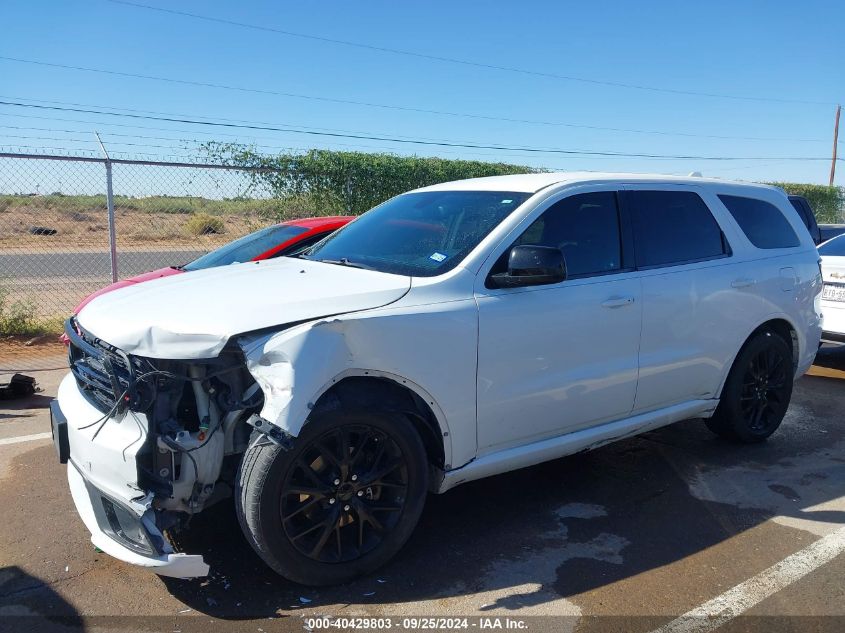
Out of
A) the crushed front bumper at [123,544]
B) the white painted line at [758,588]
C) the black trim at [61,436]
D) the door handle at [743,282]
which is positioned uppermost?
the door handle at [743,282]

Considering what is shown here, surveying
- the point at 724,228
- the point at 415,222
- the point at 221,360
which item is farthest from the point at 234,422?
the point at 724,228

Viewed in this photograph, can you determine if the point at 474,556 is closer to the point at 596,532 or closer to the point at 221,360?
the point at 596,532

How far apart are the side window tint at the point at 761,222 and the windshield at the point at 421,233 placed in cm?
203

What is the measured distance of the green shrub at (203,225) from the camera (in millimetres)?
11719

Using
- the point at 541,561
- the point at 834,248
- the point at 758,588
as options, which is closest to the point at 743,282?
the point at 758,588

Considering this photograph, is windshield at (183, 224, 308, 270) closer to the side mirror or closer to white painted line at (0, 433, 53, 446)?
white painted line at (0, 433, 53, 446)

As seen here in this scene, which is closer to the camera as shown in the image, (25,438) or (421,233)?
(421,233)

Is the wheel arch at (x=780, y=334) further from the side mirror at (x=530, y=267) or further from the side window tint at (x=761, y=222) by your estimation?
the side mirror at (x=530, y=267)

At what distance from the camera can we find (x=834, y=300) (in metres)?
7.86

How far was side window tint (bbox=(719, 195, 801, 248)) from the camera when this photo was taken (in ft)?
17.4

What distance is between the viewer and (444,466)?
3.67 metres

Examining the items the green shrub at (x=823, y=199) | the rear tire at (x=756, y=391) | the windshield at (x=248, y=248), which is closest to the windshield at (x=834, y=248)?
the rear tire at (x=756, y=391)

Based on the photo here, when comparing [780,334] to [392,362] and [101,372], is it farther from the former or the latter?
[101,372]

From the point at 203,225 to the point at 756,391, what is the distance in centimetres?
1001
